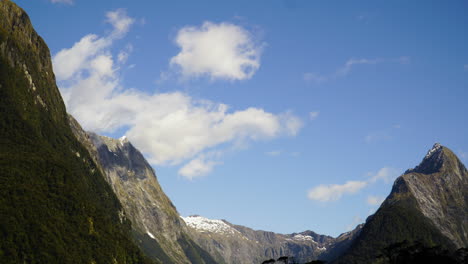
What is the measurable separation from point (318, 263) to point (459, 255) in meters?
74.6

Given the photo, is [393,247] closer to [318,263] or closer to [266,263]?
[318,263]

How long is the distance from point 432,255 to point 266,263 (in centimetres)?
6660

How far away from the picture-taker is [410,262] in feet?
582

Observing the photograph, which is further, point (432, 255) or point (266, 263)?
point (432, 255)

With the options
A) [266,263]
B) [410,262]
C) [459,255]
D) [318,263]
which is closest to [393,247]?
[410,262]

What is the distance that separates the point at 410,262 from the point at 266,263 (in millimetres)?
61179

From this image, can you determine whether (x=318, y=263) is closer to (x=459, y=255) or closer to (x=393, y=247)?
(x=393, y=247)

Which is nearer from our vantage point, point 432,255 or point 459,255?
point 432,255

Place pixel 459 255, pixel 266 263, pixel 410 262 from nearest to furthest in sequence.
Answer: pixel 266 263 < pixel 410 262 < pixel 459 255

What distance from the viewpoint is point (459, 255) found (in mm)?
192375

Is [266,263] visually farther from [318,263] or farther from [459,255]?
[459,255]

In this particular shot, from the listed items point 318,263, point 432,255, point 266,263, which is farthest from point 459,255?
point 266,263

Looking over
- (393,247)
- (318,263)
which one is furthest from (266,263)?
(393,247)

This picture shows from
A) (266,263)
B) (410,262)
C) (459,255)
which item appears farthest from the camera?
(459,255)
